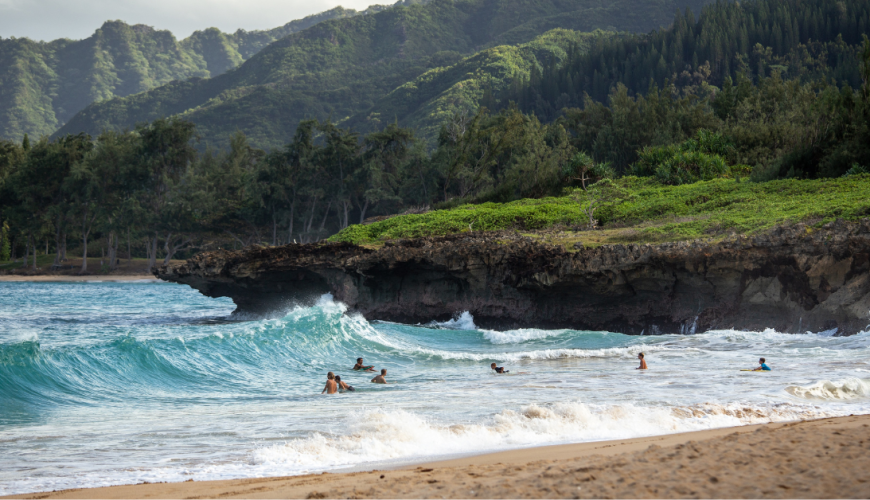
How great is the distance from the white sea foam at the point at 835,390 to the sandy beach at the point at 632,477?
11.0 feet

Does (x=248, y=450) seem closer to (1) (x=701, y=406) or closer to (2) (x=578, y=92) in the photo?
(1) (x=701, y=406)

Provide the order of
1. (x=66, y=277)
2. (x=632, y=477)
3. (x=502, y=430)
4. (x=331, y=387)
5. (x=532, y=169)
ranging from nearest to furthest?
(x=632, y=477)
(x=502, y=430)
(x=331, y=387)
(x=532, y=169)
(x=66, y=277)

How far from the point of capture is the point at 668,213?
1033 inches

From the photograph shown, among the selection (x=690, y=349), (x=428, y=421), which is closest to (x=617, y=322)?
(x=690, y=349)

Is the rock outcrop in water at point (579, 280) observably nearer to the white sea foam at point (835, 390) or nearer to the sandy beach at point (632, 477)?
the white sea foam at point (835, 390)

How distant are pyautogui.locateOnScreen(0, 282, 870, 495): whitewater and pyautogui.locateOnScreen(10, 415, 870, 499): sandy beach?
838mm

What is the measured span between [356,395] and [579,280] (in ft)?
34.8

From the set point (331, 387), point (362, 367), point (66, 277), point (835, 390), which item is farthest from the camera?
point (66, 277)

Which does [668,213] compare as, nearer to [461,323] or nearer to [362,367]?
[461,323]

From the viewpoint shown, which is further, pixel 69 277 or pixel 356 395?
pixel 69 277

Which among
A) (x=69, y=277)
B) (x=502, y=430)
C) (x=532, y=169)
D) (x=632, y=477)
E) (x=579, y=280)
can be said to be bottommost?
(x=69, y=277)

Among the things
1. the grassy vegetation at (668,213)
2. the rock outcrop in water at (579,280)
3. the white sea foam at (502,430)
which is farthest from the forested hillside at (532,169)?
the white sea foam at (502,430)

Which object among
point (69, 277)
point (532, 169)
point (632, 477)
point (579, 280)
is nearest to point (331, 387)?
point (632, 477)

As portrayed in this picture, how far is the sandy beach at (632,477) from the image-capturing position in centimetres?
512
